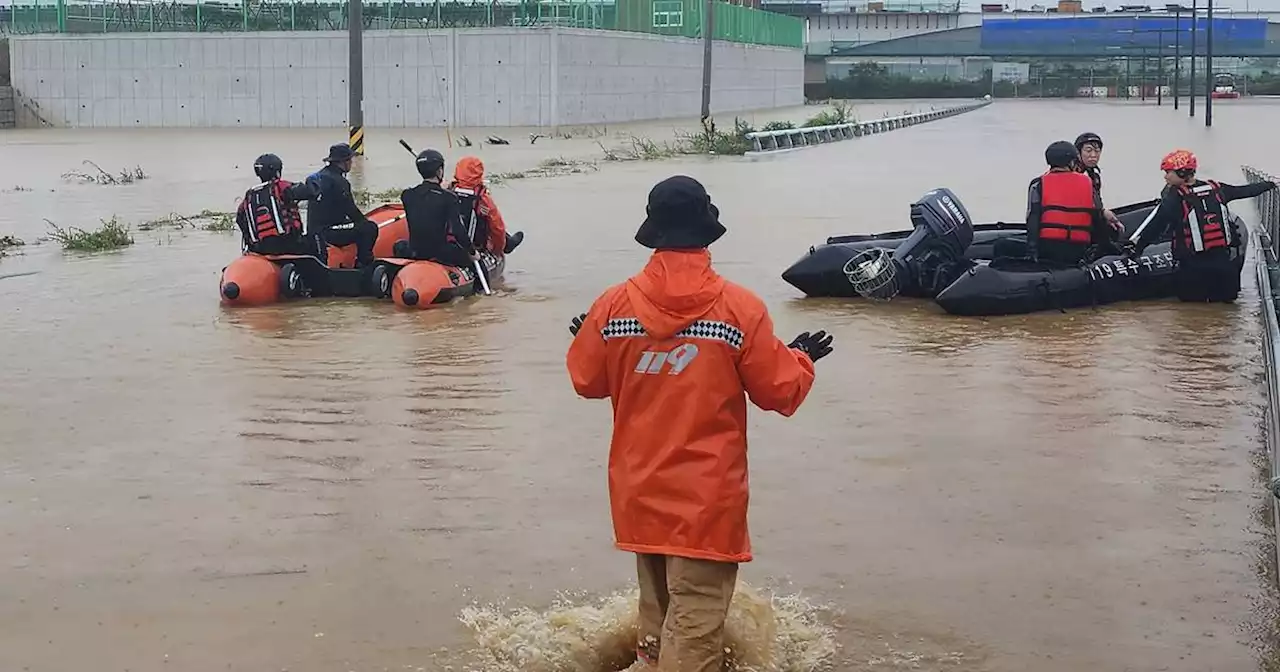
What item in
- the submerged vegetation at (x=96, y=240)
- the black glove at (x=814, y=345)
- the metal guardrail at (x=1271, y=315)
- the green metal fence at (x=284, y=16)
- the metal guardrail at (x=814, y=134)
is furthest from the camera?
the green metal fence at (x=284, y=16)

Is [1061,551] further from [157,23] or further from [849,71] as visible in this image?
[849,71]

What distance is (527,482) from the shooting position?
7.97 metres

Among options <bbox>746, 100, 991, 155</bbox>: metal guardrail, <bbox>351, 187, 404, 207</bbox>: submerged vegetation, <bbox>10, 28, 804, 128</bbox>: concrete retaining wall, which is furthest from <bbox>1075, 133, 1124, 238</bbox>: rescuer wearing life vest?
<bbox>10, 28, 804, 128</bbox>: concrete retaining wall

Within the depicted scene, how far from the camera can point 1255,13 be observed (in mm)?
121375

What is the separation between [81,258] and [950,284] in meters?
9.66

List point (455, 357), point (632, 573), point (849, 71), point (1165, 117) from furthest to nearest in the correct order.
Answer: point (849, 71) → point (1165, 117) → point (455, 357) → point (632, 573)

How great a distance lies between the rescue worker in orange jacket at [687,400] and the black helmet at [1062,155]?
28.8ft

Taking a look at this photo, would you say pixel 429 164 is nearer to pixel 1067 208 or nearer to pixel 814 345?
pixel 1067 208

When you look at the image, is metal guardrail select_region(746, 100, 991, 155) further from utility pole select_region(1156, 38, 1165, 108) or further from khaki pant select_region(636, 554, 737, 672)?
khaki pant select_region(636, 554, 737, 672)

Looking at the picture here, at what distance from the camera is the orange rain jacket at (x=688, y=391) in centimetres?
472

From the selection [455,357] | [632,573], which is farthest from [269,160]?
[632,573]

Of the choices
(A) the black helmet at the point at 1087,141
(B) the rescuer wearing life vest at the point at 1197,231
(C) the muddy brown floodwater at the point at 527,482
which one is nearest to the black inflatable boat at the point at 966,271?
(B) the rescuer wearing life vest at the point at 1197,231

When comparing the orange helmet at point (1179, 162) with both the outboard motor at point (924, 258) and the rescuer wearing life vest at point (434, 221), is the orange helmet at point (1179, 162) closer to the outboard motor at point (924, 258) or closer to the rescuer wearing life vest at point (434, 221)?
the outboard motor at point (924, 258)

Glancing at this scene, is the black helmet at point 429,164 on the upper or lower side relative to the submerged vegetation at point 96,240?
upper
